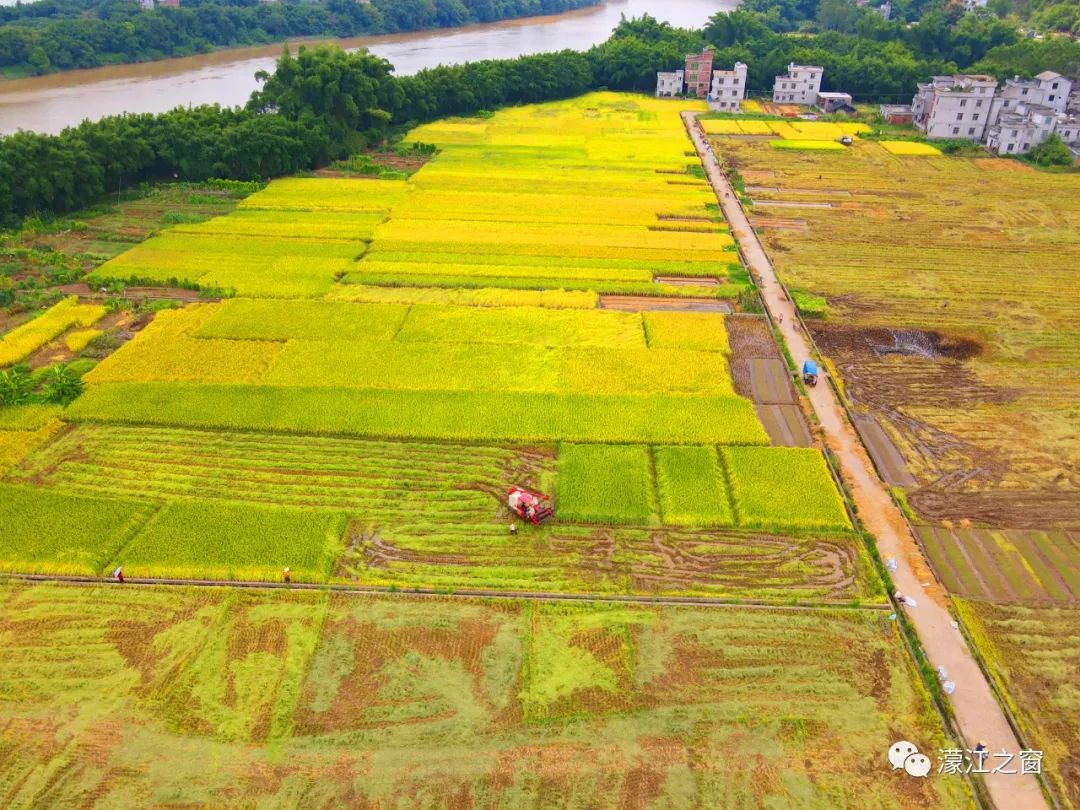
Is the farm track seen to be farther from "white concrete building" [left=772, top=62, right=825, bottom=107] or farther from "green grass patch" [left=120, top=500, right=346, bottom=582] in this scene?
"white concrete building" [left=772, top=62, right=825, bottom=107]

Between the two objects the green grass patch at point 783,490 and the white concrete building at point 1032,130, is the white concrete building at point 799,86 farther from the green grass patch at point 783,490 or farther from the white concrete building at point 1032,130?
the green grass patch at point 783,490

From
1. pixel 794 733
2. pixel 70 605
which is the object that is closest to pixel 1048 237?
pixel 794 733

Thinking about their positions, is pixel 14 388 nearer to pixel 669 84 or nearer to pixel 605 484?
pixel 605 484

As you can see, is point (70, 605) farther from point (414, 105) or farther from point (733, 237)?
point (414, 105)

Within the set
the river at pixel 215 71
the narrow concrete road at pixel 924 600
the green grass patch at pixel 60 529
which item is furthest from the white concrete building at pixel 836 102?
the green grass patch at pixel 60 529

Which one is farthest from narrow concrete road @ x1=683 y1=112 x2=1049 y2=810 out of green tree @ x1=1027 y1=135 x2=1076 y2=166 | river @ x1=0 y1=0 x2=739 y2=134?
river @ x1=0 y1=0 x2=739 y2=134

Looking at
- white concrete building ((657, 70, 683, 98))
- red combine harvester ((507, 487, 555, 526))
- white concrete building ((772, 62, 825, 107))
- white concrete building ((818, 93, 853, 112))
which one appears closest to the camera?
red combine harvester ((507, 487, 555, 526))
